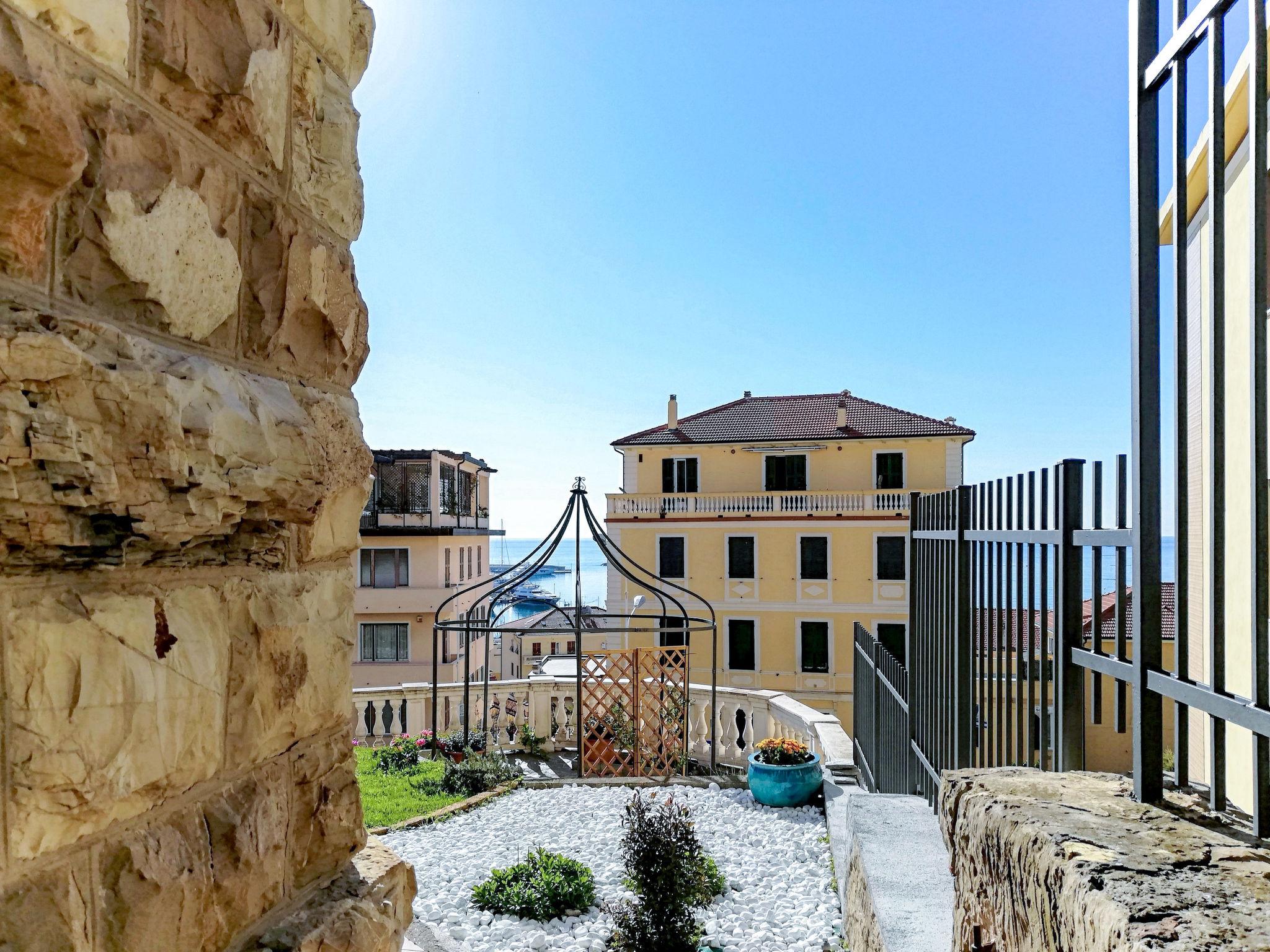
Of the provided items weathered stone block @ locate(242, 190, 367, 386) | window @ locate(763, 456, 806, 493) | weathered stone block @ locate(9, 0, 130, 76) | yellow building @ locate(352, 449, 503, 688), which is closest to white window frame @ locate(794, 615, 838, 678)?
window @ locate(763, 456, 806, 493)

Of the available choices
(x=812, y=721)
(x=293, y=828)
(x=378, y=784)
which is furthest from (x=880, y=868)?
(x=378, y=784)

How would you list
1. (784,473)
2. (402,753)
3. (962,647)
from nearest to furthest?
(962,647)
(402,753)
(784,473)

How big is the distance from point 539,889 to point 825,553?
54.5ft

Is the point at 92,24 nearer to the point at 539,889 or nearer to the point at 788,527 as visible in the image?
the point at 539,889

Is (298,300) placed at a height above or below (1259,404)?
above

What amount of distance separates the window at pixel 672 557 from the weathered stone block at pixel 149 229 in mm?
20758

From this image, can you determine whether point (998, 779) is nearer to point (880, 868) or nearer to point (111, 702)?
point (111, 702)

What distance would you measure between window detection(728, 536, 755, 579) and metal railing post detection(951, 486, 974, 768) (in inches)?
708

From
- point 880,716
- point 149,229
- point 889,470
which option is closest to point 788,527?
point 889,470

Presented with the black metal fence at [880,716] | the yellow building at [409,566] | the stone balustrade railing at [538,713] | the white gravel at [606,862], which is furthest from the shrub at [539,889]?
the yellow building at [409,566]

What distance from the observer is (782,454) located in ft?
72.2

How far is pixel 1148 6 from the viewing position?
1563 millimetres

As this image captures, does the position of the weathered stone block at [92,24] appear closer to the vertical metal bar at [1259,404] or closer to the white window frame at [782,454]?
the vertical metal bar at [1259,404]

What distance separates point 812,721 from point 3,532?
8.49 metres
